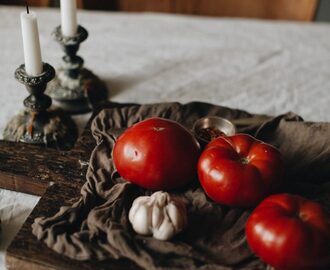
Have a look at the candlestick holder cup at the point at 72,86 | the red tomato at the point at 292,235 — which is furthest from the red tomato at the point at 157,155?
the candlestick holder cup at the point at 72,86

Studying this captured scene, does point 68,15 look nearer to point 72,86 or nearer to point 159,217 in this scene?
point 72,86

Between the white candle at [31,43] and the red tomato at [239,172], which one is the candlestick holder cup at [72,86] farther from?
the red tomato at [239,172]

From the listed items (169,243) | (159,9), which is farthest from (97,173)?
(159,9)

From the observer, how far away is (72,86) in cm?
89

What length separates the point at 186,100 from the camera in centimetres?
96

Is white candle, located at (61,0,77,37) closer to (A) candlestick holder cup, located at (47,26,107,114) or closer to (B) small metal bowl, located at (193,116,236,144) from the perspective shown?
(A) candlestick holder cup, located at (47,26,107,114)

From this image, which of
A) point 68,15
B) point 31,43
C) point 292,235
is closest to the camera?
point 292,235

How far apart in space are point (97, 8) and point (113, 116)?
0.85 m

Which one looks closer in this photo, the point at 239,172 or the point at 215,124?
the point at 239,172

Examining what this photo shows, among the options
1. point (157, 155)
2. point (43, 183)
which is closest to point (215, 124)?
point (157, 155)

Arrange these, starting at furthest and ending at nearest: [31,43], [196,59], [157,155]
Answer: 1. [196,59]
2. [31,43]
3. [157,155]

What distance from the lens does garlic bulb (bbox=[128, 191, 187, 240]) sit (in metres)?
0.56

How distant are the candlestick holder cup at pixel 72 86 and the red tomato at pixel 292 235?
44 cm

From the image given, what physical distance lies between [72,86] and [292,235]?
0.52 meters
